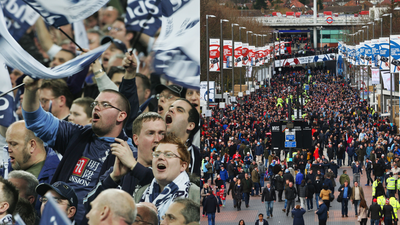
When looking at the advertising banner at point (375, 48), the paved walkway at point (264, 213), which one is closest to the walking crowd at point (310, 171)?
the paved walkway at point (264, 213)

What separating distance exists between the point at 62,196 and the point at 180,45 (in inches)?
58.2

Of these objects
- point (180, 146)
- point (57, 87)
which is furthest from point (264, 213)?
point (57, 87)

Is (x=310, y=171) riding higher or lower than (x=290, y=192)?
higher

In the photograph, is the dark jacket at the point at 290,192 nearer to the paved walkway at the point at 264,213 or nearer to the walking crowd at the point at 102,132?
the paved walkway at the point at 264,213

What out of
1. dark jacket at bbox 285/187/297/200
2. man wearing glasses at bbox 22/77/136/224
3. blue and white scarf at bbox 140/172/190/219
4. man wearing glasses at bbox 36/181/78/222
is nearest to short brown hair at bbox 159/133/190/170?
blue and white scarf at bbox 140/172/190/219

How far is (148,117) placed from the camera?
5148 mm

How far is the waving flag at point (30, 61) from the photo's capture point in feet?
16.9

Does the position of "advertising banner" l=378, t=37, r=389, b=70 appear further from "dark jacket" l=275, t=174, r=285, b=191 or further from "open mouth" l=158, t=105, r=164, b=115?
"open mouth" l=158, t=105, r=164, b=115

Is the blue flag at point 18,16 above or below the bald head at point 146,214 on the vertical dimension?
above

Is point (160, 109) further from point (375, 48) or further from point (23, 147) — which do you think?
point (375, 48)

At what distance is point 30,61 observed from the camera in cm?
517

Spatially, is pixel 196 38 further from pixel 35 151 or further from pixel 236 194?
pixel 236 194

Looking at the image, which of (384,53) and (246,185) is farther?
A: (384,53)

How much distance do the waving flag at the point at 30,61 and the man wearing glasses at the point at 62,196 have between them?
33.7 inches
